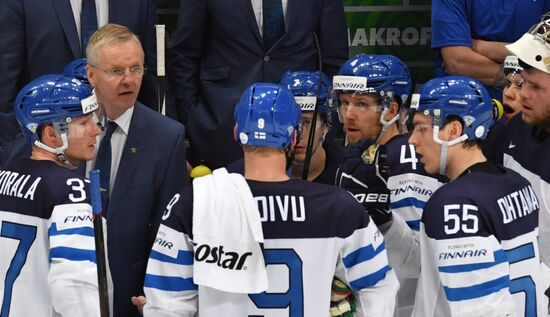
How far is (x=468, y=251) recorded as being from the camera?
409cm

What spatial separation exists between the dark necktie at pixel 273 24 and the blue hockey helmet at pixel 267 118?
7.91ft

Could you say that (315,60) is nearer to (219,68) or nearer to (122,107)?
(219,68)

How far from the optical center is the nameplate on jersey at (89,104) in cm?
473

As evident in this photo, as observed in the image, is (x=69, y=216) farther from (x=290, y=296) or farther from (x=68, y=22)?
(x=68, y=22)

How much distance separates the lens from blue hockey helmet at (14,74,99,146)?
4.66m

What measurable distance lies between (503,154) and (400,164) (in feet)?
2.55

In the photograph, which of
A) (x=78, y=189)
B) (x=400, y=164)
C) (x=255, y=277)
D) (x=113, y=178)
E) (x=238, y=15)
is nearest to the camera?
(x=255, y=277)

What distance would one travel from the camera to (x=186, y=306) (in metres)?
4.19

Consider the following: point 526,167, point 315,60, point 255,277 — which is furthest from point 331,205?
point 315,60

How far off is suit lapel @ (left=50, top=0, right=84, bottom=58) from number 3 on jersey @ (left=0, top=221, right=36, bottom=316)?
2033mm

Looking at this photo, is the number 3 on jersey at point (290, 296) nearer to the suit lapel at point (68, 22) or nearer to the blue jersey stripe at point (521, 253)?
the blue jersey stripe at point (521, 253)

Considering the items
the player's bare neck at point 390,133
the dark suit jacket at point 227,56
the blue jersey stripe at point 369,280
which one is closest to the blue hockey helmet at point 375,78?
the player's bare neck at point 390,133

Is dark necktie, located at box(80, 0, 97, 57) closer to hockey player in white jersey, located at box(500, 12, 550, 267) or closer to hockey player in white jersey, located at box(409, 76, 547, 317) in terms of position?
hockey player in white jersey, located at box(409, 76, 547, 317)

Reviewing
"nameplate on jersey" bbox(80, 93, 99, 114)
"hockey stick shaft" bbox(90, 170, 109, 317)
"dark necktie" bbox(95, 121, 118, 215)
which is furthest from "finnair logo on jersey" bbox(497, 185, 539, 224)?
"dark necktie" bbox(95, 121, 118, 215)
